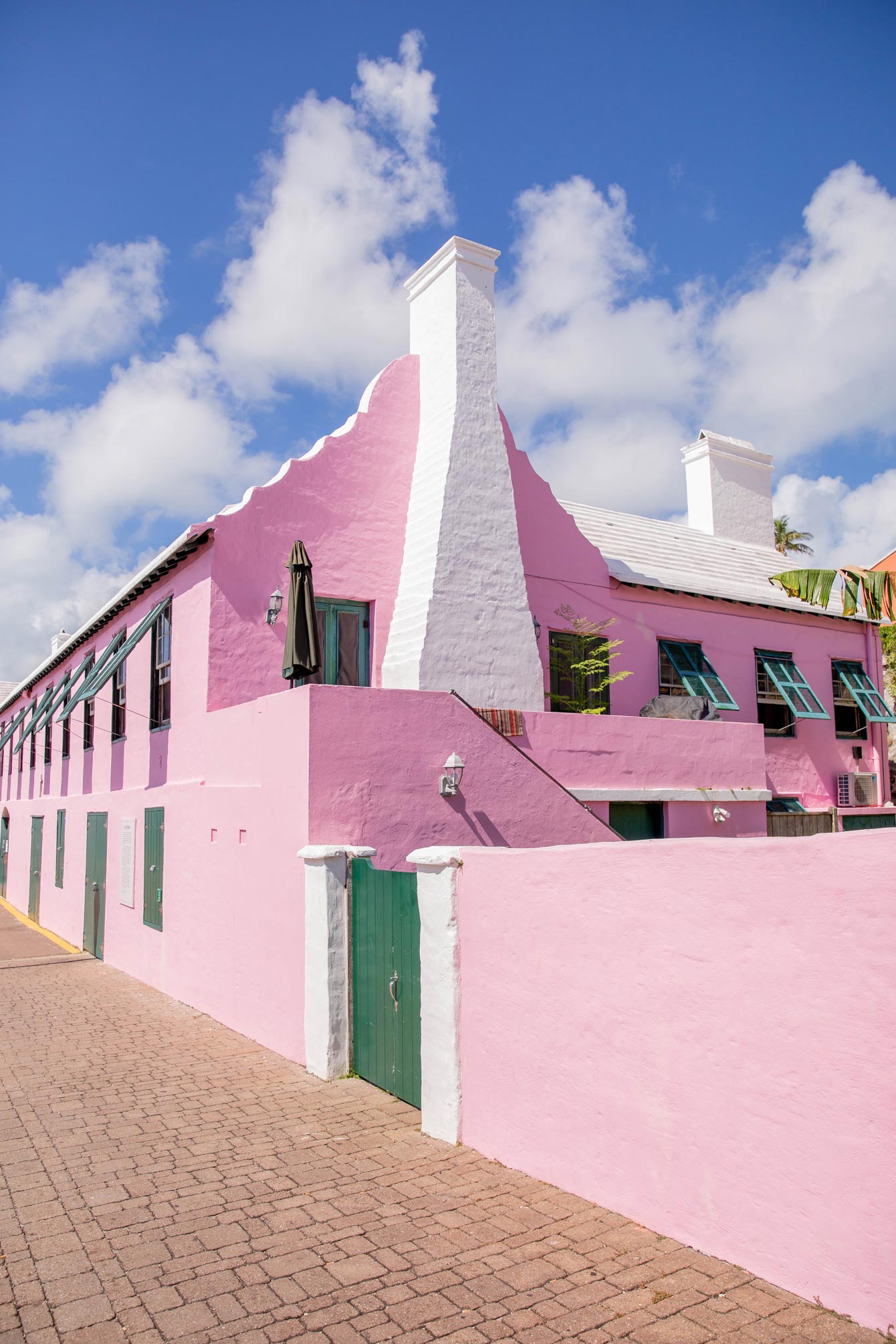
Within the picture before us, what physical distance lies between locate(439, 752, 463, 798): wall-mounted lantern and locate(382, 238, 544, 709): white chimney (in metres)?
2.10

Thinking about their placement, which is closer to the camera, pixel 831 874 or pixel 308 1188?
pixel 831 874

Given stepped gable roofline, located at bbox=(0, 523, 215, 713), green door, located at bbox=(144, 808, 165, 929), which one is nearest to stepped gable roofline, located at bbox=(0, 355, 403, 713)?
stepped gable roofline, located at bbox=(0, 523, 215, 713)

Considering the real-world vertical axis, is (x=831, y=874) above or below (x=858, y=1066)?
above

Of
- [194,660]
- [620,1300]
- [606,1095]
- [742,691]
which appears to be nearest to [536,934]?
[606,1095]

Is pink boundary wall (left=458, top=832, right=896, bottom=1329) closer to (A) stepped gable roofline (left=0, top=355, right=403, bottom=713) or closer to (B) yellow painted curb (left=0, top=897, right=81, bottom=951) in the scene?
(A) stepped gable roofline (left=0, top=355, right=403, bottom=713)

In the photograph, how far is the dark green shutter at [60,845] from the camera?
1972 centimetres

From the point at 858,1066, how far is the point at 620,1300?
1.50 m

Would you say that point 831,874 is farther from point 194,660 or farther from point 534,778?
point 194,660

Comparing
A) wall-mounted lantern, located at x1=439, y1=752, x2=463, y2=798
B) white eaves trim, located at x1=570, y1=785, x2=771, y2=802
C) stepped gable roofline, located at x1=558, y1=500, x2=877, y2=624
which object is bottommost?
white eaves trim, located at x1=570, y1=785, x2=771, y2=802

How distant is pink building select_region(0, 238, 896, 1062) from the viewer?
30.5 feet

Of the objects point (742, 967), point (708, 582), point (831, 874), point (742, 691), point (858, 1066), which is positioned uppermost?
point (708, 582)

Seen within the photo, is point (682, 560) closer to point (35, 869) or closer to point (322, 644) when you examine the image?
point (322, 644)

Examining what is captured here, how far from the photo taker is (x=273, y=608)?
11805mm

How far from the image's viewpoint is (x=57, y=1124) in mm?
7105
